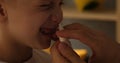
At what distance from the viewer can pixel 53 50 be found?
2.52 ft

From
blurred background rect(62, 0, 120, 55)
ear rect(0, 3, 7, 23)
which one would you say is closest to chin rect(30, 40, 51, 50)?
ear rect(0, 3, 7, 23)

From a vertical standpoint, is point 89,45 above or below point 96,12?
above

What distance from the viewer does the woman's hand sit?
0.75 meters

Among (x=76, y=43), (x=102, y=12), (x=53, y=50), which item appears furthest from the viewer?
(x=76, y=43)

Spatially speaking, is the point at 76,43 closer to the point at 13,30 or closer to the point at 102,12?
the point at 102,12

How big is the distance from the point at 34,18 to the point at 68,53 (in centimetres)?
13

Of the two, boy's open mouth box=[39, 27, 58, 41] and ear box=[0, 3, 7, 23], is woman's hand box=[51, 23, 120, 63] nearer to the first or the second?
boy's open mouth box=[39, 27, 58, 41]

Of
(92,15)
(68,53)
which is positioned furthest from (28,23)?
(92,15)

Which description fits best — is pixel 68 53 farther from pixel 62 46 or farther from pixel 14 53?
pixel 14 53

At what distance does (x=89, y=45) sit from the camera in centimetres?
81

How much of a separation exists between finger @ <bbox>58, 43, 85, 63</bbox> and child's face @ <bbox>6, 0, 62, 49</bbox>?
0.21 ft

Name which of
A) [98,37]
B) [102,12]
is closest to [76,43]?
[102,12]

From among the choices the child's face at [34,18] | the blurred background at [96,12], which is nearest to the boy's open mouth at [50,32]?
the child's face at [34,18]

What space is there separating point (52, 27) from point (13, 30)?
105 mm
